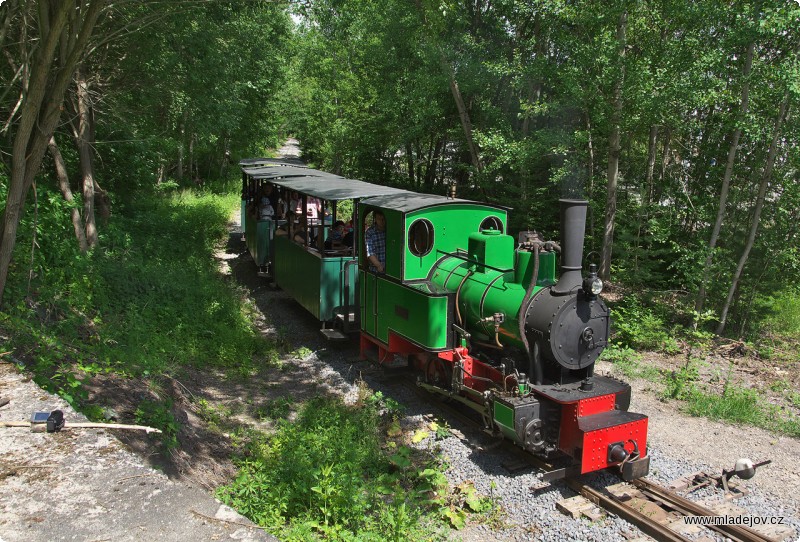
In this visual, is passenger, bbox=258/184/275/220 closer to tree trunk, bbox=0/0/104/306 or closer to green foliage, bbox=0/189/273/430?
green foliage, bbox=0/189/273/430

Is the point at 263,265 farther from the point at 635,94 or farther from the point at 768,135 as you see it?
the point at 768,135

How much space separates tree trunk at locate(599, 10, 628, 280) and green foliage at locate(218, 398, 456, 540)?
25.8ft

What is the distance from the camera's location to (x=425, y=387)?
7.34m

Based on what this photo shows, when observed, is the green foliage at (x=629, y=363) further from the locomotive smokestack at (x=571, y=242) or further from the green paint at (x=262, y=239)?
the green paint at (x=262, y=239)

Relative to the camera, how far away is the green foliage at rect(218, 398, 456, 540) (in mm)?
4371

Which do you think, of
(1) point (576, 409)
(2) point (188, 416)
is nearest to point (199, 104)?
(2) point (188, 416)

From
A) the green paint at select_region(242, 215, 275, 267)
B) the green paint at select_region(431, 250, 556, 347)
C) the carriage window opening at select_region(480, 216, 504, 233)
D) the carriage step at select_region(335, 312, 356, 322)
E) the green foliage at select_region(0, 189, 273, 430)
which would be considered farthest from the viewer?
the green paint at select_region(242, 215, 275, 267)

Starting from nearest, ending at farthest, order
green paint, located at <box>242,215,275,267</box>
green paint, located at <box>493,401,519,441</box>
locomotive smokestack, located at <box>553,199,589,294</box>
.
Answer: locomotive smokestack, located at <box>553,199,589,294</box>, green paint, located at <box>493,401,519,441</box>, green paint, located at <box>242,215,275,267</box>

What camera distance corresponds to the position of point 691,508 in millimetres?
5004

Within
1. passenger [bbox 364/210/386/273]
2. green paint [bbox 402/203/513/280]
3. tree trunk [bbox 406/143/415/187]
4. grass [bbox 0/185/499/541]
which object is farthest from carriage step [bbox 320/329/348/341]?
tree trunk [bbox 406/143/415/187]

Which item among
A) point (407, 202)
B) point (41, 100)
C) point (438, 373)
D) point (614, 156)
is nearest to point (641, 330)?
point (614, 156)

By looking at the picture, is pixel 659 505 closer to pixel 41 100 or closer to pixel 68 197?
pixel 41 100

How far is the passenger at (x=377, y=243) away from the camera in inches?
303

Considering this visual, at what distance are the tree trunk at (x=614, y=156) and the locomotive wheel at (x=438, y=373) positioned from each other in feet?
19.6
